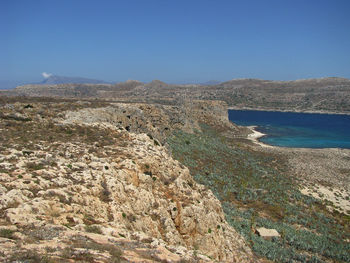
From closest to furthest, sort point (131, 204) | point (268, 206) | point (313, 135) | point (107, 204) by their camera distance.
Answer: point (107, 204) → point (131, 204) → point (268, 206) → point (313, 135)

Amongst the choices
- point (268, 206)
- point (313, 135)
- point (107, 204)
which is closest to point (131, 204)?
point (107, 204)

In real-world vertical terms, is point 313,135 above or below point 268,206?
below

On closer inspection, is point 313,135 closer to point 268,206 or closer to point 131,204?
point 268,206

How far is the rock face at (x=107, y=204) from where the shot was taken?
9.33 metres

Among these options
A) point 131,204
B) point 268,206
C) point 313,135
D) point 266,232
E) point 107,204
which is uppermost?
point 107,204

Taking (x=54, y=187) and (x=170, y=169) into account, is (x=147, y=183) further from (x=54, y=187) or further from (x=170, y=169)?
(x=54, y=187)

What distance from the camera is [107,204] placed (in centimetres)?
1280

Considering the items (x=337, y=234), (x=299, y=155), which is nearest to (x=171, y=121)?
(x=299, y=155)

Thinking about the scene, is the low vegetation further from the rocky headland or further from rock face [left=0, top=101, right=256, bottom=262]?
rock face [left=0, top=101, right=256, bottom=262]

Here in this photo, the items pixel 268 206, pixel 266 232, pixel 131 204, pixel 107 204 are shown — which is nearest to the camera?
pixel 107 204

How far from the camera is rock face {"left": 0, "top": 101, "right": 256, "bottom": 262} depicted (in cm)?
933

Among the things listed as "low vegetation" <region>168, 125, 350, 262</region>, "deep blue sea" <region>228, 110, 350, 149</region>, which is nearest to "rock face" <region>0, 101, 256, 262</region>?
"low vegetation" <region>168, 125, 350, 262</region>

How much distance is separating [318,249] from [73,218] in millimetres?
21334

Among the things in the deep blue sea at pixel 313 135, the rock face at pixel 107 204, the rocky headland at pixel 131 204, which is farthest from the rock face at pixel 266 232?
the deep blue sea at pixel 313 135
